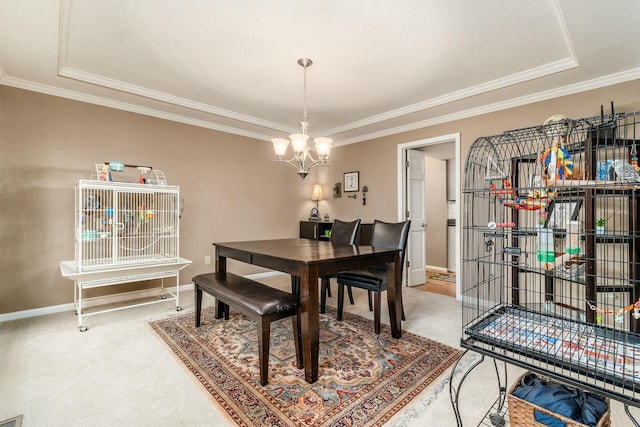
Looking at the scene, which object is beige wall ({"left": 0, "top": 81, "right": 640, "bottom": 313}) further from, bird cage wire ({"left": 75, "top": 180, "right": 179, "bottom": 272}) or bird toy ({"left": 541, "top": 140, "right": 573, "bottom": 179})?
bird toy ({"left": 541, "top": 140, "right": 573, "bottom": 179})

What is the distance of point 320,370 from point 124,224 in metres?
2.54

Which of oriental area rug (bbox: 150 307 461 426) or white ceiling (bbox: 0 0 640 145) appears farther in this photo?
white ceiling (bbox: 0 0 640 145)

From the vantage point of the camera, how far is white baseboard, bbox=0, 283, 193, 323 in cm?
297

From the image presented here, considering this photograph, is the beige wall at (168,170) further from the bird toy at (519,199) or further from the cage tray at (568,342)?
the cage tray at (568,342)

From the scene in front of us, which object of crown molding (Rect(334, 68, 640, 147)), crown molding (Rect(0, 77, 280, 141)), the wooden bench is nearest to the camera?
the wooden bench

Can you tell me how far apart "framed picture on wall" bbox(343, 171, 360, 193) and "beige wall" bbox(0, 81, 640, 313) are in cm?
10

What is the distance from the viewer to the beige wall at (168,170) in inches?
116

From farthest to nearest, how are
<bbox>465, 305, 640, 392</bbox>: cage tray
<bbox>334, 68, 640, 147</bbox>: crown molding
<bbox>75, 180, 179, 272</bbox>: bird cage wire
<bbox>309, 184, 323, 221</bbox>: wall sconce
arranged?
<bbox>309, 184, 323, 221</bbox>: wall sconce
<bbox>75, 180, 179, 272</bbox>: bird cage wire
<bbox>334, 68, 640, 147</bbox>: crown molding
<bbox>465, 305, 640, 392</bbox>: cage tray

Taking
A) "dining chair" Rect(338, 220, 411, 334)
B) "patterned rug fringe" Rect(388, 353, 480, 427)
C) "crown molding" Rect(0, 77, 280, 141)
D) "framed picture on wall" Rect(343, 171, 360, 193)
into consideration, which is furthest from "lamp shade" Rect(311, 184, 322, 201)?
"patterned rug fringe" Rect(388, 353, 480, 427)

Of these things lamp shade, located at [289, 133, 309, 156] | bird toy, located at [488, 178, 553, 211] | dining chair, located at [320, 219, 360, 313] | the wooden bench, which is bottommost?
the wooden bench

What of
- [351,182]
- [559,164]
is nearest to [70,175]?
[351,182]

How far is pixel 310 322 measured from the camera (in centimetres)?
187

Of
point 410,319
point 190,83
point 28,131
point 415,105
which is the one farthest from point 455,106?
point 28,131

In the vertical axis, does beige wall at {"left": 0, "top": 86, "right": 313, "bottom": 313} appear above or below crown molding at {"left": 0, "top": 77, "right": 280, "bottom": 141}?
below
